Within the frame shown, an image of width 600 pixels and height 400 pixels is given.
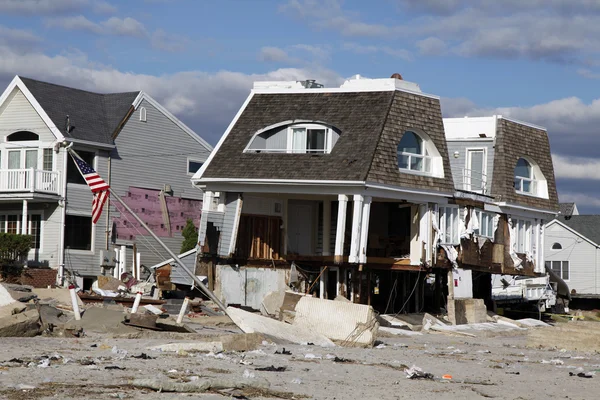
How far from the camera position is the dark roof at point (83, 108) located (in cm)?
4294

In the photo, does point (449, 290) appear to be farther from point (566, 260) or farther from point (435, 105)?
point (566, 260)

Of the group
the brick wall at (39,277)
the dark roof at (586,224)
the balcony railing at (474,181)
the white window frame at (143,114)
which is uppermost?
the white window frame at (143,114)

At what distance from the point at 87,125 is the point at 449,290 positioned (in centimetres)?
1695

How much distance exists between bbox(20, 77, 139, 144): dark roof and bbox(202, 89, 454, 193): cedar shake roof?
893cm

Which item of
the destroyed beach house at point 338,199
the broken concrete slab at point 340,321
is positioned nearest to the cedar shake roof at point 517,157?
the destroyed beach house at point 338,199

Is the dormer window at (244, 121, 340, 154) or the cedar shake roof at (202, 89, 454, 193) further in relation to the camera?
the dormer window at (244, 121, 340, 154)

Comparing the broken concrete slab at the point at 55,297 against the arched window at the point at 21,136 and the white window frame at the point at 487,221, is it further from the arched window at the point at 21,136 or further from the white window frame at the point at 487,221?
the white window frame at the point at 487,221

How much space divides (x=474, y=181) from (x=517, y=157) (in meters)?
1.95

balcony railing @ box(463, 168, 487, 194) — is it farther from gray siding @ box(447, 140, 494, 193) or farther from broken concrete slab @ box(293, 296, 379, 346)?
broken concrete slab @ box(293, 296, 379, 346)

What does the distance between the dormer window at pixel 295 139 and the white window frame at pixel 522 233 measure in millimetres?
10039

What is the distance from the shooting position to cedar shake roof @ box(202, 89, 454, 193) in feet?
112

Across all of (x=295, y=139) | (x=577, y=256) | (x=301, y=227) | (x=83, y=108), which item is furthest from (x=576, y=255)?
(x=295, y=139)

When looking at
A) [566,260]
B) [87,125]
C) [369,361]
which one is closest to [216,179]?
[87,125]

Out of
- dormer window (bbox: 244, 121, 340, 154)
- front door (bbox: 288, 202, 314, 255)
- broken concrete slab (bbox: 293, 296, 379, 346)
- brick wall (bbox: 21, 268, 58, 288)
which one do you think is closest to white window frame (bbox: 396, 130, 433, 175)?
dormer window (bbox: 244, 121, 340, 154)
